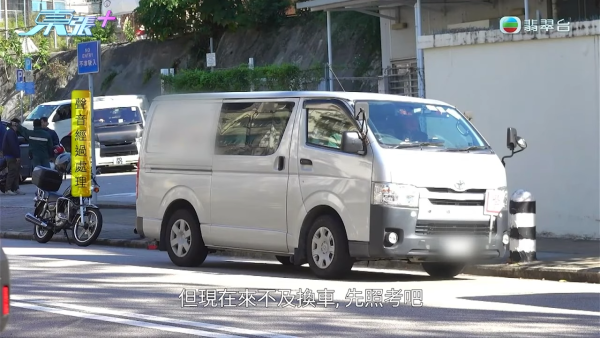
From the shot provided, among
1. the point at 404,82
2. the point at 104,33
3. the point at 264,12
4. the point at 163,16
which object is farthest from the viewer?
the point at 104,33

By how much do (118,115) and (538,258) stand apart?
2085cm

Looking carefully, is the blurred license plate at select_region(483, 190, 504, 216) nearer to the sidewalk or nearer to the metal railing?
the sidewalk

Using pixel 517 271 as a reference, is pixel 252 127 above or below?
above

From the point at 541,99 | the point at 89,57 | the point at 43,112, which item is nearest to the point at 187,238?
the point at 541,99

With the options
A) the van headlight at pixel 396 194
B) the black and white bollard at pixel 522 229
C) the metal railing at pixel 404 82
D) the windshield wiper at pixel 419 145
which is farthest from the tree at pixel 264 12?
the van headlight at pixel 396 194

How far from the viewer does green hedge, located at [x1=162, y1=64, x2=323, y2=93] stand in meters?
23.8

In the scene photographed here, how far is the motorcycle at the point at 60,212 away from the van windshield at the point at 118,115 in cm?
1410

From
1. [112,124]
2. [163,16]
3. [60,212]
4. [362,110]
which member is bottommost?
[60,212]

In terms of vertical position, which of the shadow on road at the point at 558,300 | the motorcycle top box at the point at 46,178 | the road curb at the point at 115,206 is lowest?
the shadow on road at the point at 558,300

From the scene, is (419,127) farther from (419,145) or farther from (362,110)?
(362,110)

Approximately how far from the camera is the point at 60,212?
1752cm

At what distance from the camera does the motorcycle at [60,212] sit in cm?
1727

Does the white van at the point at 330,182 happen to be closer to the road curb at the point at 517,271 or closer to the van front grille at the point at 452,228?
the van front grille at the point at 452,228

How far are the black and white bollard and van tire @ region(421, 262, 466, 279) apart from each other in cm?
74
